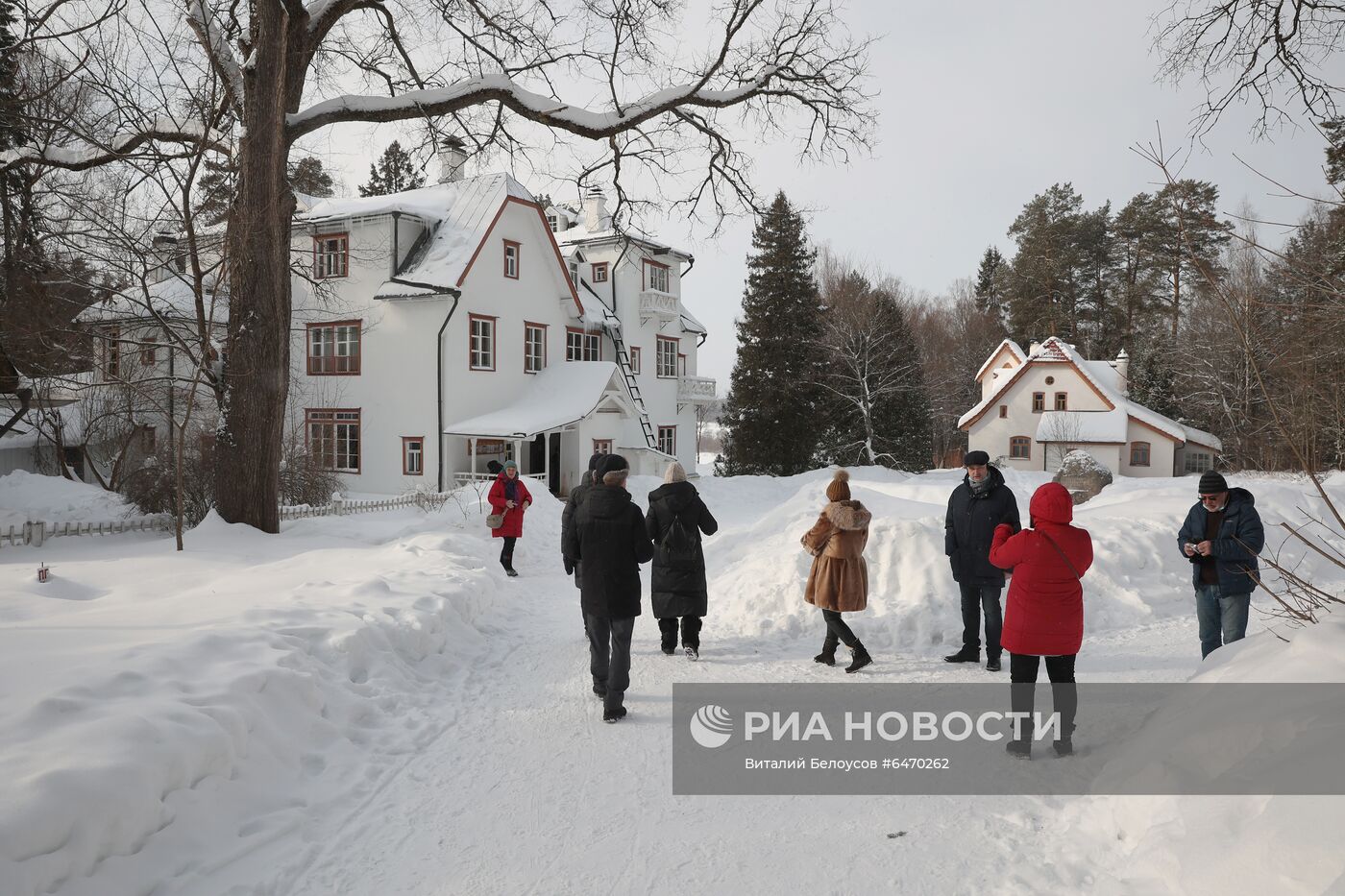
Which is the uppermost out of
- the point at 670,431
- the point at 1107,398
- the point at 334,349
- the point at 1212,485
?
the point at 334,349

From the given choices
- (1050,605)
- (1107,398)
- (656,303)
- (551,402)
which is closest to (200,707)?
(1050,605)

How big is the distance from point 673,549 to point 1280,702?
4670mm

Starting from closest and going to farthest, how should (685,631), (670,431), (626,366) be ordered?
(685,631) → (626,366) → (670,431)

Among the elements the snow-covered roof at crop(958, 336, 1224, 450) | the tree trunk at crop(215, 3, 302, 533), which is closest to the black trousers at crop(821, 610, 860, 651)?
the tree trunk at crop(215, 3, 302, 533)

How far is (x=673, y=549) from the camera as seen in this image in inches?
292

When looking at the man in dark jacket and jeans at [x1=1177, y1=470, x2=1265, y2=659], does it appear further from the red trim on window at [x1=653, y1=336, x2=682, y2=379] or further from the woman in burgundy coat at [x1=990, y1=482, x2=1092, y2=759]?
the red trim on window at [x1=653, y1=336, x2=682, y2=379]

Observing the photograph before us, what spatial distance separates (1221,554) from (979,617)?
193cm

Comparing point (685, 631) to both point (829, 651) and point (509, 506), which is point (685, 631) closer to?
point (829, 651)

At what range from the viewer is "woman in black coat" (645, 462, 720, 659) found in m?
7.36

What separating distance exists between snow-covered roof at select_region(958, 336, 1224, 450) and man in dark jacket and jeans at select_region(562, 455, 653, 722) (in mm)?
36780

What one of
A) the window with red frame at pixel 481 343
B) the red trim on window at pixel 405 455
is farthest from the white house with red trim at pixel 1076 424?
the red trim on window at pixel 405 455

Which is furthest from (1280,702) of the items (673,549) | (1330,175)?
(673,549)

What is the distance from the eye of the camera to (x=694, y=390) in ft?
117

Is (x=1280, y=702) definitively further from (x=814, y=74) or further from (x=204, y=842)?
(x=814, y=74)
